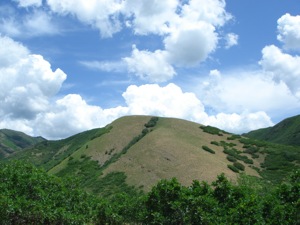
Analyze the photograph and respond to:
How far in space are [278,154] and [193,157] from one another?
27.2 metres

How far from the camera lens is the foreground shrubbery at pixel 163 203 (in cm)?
2803

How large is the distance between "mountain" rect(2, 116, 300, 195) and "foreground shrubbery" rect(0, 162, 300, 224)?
3203 cm

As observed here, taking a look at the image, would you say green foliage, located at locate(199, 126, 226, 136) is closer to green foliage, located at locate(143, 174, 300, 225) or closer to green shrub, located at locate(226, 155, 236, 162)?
green shrub, located at locate(226, 155, 236, 162)

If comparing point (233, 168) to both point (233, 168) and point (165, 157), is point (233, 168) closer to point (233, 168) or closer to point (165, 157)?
point (233, 168)

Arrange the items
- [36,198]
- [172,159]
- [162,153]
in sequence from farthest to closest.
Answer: [162,153], [172,159], [36,198]

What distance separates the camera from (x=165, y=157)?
258 feet

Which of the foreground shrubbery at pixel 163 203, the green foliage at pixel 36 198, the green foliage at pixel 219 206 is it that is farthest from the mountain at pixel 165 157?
the green foliage at pixel 36 198

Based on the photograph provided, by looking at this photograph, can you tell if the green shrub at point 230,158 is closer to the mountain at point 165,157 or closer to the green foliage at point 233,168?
the mountain at point 165,157

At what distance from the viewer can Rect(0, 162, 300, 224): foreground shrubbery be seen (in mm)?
28031

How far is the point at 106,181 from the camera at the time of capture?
74.9 m

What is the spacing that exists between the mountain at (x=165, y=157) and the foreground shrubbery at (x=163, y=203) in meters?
32.0

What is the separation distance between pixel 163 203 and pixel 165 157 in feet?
149

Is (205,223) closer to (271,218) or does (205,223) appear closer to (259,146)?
(271,218)

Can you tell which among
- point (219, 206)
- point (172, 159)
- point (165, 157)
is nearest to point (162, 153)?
point (165, 157)
